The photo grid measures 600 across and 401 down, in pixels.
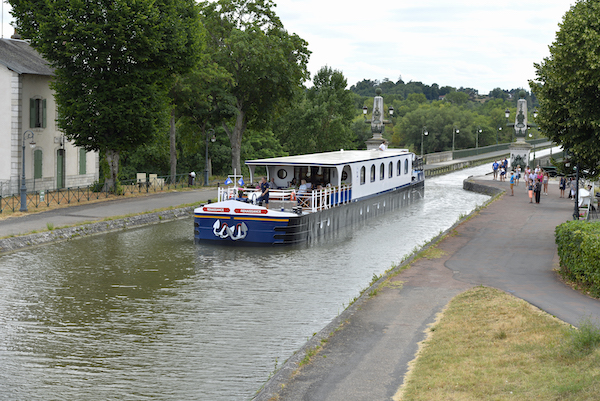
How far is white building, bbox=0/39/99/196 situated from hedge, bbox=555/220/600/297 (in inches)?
1149

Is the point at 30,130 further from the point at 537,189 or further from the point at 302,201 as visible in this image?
the point at 537,189

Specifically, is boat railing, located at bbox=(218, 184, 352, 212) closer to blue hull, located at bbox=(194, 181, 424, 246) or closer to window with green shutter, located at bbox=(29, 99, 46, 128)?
blue hull, located at bbox=(194, 181, 424, 246)

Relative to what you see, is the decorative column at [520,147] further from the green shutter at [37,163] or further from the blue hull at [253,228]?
the green shutter at [37,163]

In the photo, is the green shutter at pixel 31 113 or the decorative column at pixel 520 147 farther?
the decorative column at pixel 520 147

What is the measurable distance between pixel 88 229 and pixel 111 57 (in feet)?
38.0

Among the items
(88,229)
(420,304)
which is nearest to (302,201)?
(88,229)

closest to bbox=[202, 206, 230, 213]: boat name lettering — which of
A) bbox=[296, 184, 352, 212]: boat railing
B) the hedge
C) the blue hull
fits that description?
the blue hull

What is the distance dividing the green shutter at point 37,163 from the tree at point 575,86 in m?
28.9

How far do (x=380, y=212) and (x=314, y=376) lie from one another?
91.8 feet

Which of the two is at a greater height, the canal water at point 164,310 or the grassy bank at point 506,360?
the grassy bank at point 506,360

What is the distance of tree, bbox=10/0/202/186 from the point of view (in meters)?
33.3

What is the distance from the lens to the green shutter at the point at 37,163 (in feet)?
128

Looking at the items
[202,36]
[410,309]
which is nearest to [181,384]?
[410,309]

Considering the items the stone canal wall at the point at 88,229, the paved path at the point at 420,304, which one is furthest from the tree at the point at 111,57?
the paved path at the point at 420,304
